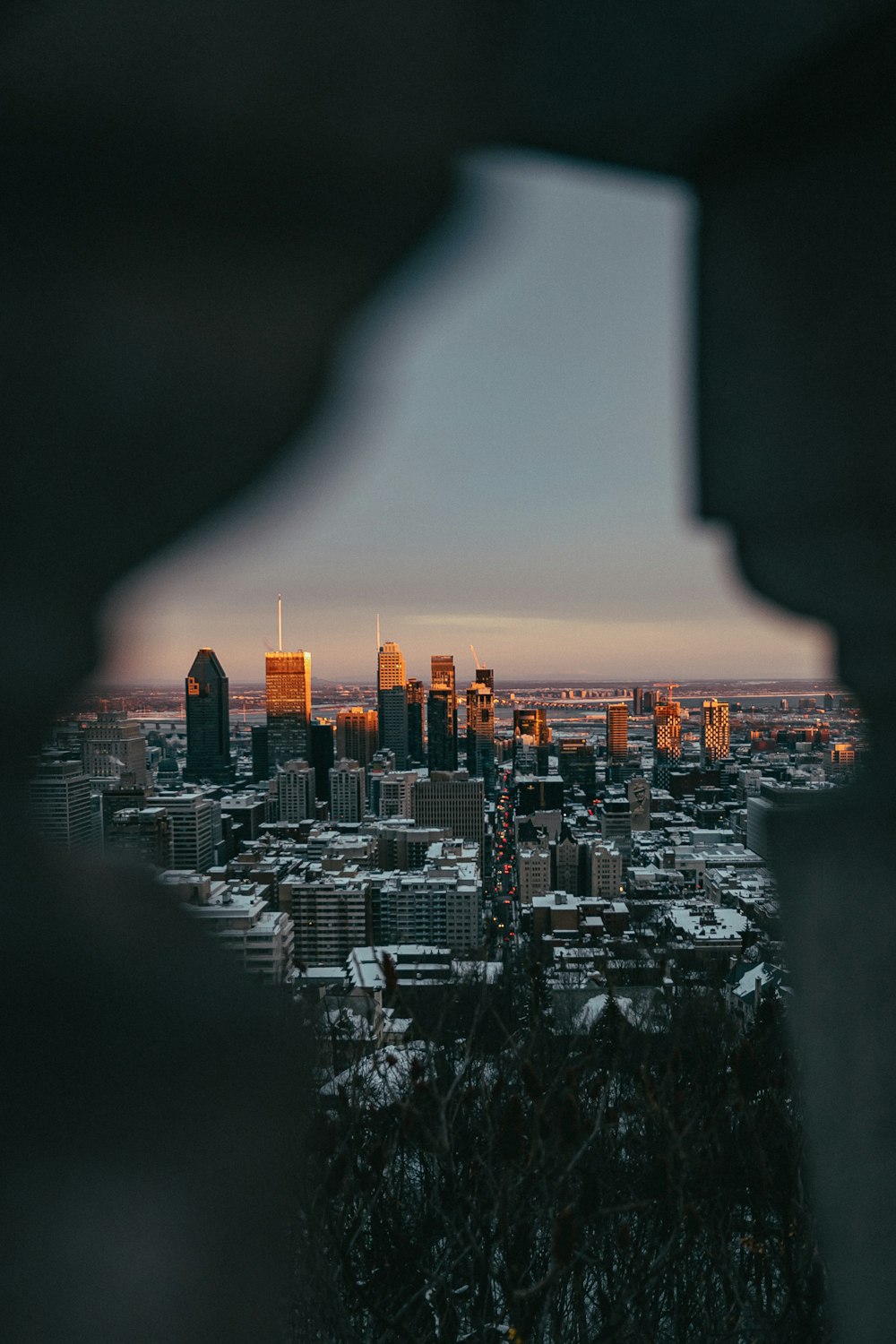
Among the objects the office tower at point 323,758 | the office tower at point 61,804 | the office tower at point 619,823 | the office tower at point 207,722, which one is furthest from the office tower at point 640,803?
the office tower at point 61,804

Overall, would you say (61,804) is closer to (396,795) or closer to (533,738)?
(396,795)

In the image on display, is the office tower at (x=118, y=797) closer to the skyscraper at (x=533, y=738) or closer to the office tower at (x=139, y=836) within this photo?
the office tower at (x=139, y=836)

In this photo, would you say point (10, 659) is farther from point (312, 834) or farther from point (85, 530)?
point (312, 834)

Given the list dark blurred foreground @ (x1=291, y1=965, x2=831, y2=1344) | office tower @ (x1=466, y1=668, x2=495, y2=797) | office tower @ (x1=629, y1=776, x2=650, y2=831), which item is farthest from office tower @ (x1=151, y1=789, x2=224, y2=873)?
office tower @ (x1=466, y1=668, x2=495, y2=797)

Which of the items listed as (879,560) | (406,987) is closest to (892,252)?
(879,560)

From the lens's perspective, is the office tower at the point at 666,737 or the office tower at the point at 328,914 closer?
the office tower at the point at 328,914

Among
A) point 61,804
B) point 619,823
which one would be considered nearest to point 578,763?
point 619,823
